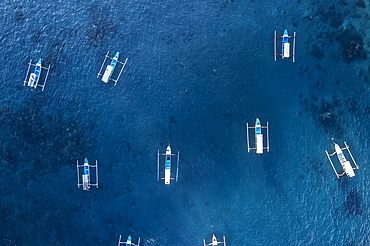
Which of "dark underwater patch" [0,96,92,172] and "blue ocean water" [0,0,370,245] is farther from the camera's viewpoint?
"dark underwater patch" [0,96,92,172]

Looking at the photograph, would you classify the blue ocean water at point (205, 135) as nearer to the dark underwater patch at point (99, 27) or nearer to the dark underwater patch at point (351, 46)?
the dark underwater patch at point (351, 46)

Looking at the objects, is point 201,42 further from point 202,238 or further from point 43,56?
point 202,238

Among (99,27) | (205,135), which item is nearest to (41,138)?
(99,27)

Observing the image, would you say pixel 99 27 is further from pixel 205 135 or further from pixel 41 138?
pixel 205 135

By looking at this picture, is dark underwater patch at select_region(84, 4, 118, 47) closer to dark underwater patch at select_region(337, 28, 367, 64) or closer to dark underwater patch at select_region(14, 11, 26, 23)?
dark underwater patch at select_region(14, 11, 26, 23)

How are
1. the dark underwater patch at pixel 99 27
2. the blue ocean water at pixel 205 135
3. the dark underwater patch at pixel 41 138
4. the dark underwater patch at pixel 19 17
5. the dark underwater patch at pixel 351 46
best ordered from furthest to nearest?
the dark underwater patch at pixel 19 17 → the dark underwater patch at pixel 99 27 → the dark underwater patch at pixel 41 138 → the blue ocean water at pixel 205 135 → the dark underwater patch at pixel 351 46

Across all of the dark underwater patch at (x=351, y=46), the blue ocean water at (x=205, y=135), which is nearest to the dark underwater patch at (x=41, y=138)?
the blue ocean water at (x=205, y=135)

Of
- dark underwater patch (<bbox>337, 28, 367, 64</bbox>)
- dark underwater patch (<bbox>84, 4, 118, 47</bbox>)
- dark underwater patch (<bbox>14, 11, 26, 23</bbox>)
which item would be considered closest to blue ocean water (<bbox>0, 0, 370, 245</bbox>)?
dark underwater patch (<bbox>337, 28, 367, 64</bbox>)

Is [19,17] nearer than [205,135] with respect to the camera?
No
